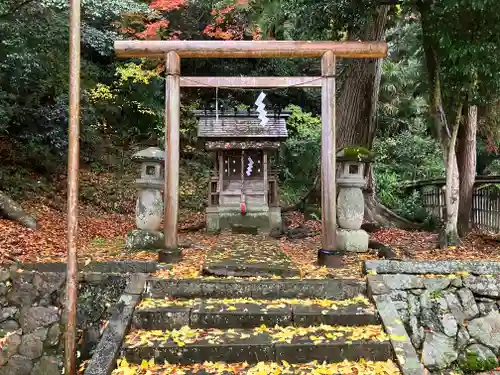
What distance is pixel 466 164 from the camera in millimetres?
9227

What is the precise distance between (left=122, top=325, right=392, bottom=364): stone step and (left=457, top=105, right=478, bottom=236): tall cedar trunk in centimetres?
550

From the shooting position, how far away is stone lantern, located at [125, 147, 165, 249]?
7.31 meters

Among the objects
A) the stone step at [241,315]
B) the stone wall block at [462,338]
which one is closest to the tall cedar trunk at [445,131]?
the stone wall block at [462,338]

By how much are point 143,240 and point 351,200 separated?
3650 mm

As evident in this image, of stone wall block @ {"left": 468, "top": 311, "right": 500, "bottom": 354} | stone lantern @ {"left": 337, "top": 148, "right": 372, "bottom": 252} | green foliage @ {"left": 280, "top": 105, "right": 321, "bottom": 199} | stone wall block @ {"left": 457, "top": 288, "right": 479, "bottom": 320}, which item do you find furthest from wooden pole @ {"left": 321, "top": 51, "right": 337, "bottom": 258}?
green foliage @ {"left": 280, "top": 105, "right": 321, "bottom": 199}

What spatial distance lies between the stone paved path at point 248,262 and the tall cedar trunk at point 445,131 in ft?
10.0

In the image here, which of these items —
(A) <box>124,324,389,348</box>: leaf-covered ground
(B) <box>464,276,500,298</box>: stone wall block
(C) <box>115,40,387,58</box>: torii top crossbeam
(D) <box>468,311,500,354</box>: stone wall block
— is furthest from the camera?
(C) <box>115,40,387,58</box>: torii top crossbeam

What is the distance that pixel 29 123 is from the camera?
12531mm

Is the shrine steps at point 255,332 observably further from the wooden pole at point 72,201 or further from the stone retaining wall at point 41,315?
the stone retaining wall at point 41,315

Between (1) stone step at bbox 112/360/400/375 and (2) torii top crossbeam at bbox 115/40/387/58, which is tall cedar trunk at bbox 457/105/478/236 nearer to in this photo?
(2) torii top crossbeam at bbox 115/40/387/58

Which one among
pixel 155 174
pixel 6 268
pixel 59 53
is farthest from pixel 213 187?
pixel 6 268

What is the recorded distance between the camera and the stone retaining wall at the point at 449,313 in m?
5.03

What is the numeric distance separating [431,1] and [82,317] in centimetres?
716

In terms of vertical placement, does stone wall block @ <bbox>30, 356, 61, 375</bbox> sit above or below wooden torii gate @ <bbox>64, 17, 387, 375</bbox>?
below
